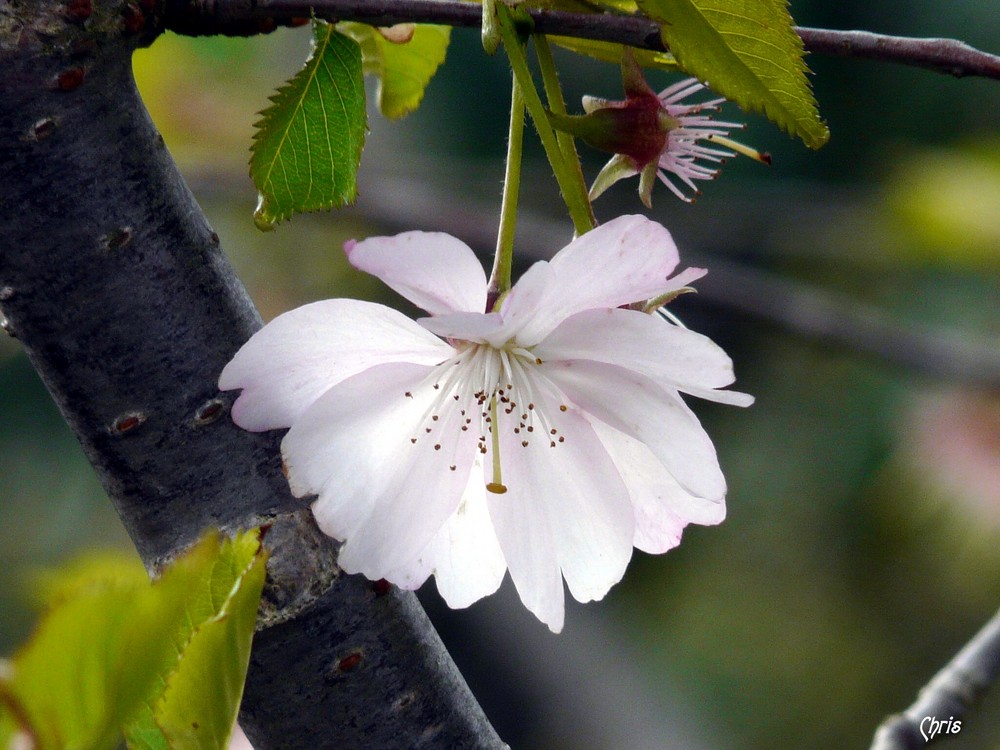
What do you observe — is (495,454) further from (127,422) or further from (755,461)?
(755,461)

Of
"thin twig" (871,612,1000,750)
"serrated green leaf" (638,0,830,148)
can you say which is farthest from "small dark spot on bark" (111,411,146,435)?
"thin twig" (871,612,1000,750)

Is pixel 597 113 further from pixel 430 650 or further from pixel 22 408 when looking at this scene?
pixel 22 408

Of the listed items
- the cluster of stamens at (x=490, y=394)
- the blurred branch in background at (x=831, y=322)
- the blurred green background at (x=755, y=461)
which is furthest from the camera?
the blurred green background at (x=755, y=461)

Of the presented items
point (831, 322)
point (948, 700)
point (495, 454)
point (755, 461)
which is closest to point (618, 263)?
point (495, 454)

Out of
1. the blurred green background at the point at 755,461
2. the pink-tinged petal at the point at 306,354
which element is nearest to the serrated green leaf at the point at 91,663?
the pink-tinged petal at the point at 306,354

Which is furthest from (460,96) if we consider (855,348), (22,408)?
(855,348)

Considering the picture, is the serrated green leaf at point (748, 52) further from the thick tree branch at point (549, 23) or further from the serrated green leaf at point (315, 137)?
the serrated green leaf at point (315, 137)

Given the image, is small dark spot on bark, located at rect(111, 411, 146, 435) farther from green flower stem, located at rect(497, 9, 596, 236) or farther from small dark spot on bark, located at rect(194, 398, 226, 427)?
green flower stem, located at rect(497, 9, 596, 236)
